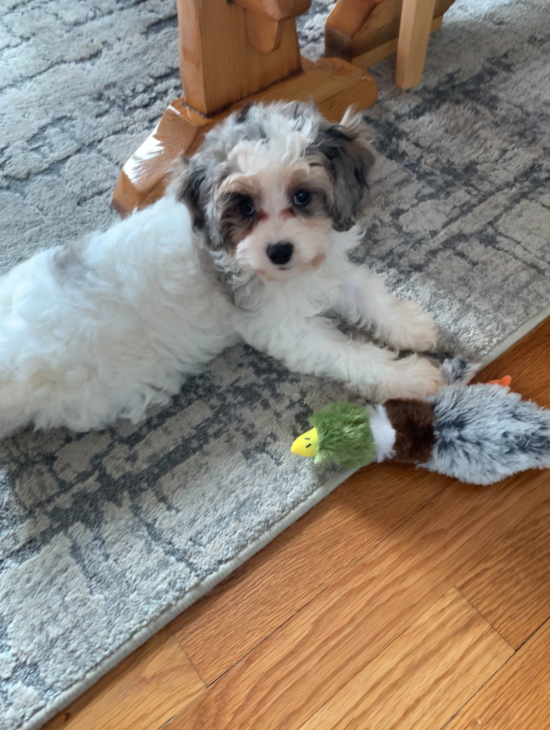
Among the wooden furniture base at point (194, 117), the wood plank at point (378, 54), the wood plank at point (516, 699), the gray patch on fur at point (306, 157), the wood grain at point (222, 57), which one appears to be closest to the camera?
the wood plank at point (516, 699)

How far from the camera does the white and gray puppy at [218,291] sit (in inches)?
48.0

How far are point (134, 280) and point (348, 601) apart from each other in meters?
0.89

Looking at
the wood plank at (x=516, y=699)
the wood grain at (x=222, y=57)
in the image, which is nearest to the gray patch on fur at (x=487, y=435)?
the wood plank at (x=516, y=699)

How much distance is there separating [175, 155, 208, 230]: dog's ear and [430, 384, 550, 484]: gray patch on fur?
71 cm

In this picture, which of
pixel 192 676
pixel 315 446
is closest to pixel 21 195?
pixel 315 446

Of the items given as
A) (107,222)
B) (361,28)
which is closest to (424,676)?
(107,222)

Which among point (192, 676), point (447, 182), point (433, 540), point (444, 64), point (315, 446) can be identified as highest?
point (444, 64)

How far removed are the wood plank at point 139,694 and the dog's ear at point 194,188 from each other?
94cm

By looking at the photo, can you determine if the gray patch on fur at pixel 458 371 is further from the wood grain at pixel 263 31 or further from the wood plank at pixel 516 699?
the wood grain at pixel 263 31

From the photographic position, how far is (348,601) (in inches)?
48.3

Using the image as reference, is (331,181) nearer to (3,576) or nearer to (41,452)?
(41,452)

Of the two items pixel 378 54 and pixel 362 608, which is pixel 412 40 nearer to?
pixel 378 54

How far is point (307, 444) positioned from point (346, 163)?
0.64 metres

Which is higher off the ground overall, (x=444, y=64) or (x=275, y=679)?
(x=444, y=64)
